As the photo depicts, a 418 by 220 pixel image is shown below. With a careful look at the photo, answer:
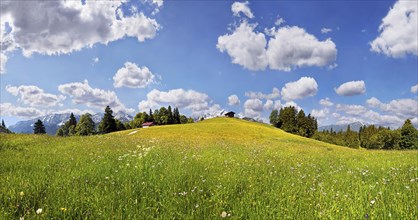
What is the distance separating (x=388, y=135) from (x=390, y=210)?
152 m

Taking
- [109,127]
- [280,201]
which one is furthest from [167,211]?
[109,127]

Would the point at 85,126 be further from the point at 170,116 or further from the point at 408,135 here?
the point at 408,135

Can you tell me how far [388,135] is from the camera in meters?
131

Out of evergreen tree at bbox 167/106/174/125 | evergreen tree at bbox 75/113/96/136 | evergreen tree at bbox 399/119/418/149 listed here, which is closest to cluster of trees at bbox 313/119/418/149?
evergreen tree at bbox 399/119/418/149

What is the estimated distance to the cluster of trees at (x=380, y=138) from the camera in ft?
362

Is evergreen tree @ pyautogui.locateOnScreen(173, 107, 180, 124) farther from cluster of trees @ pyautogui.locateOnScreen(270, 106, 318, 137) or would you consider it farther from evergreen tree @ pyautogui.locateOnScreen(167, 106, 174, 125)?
cluster of trees @ pyautogui.locateOnScreen(270, 106, 318, 137)

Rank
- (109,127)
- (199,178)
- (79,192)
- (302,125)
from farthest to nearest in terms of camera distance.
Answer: (302,125)
(109,127)
(199,178)
(79,192)

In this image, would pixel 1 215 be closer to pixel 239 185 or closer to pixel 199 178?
pixel 199 178

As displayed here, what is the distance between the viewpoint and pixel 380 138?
5256 inches

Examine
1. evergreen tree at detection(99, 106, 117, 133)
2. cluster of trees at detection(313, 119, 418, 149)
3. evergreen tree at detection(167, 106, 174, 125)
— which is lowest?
cluster of trees at detection(313, 119, 418, 149)

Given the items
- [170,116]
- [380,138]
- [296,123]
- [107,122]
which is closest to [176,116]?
[170,116]

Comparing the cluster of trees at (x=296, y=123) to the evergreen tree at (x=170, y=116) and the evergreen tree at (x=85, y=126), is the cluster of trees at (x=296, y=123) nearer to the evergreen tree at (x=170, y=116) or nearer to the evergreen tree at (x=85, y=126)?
the evergreen tree at (x=170, y=116)

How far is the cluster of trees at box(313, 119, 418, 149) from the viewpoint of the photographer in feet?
362

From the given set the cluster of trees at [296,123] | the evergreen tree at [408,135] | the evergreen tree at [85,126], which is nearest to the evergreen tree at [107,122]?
the evergreen tree at [85,126]
